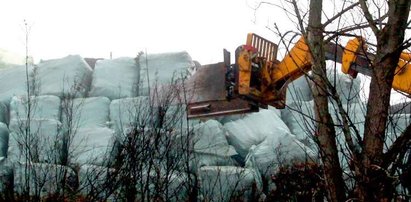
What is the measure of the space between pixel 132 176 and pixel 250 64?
1458 mm

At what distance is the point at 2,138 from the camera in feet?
27.5

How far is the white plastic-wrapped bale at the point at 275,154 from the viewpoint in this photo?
24.0ft

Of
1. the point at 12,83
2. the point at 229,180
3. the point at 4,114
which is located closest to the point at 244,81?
the point at 229,180

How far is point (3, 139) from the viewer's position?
330 inches

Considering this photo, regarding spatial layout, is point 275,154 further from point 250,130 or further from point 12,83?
point 12,83

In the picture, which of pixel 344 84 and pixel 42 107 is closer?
pixel 42 107

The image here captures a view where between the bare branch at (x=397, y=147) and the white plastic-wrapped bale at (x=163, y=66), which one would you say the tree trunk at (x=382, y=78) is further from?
the white plastic-wrapped bale at (x=163, y=66)

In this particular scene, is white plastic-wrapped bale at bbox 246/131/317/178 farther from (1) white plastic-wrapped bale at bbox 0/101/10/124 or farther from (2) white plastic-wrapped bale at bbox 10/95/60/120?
(1) white plastic-wrapped bale at bbox 0/101/10/124

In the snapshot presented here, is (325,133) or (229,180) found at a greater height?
(325,133)

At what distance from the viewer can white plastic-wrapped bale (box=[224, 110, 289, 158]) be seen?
27.2ft

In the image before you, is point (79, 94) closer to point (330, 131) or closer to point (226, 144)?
point (226, 144)

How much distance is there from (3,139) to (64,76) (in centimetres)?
159

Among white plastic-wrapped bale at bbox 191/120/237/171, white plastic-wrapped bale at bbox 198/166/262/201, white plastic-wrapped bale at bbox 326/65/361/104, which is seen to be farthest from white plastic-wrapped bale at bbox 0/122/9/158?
white plastic-wrapped bale at bbox 326/65/361/104

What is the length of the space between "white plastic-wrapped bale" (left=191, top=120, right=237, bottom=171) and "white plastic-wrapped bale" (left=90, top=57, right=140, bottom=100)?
1840 millimetres
